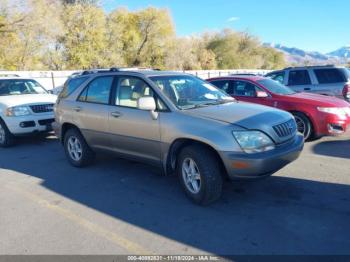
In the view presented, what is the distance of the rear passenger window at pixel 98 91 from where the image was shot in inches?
215

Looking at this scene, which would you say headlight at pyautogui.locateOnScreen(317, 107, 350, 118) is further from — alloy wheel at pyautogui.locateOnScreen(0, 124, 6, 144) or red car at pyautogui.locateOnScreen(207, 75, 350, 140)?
alloy wheel at pyautogui.locateOnScreen(0, 124, 6, 144)

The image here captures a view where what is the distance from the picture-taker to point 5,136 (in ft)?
26.8

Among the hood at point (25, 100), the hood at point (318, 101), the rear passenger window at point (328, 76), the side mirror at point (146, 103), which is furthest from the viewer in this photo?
the rear passenger window at point (328, 76)

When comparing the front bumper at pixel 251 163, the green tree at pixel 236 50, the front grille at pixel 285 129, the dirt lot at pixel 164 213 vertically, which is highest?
the green tree at pixel 236 50

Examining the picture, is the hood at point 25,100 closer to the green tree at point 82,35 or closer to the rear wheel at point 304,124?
the rear wheel at point 304,124

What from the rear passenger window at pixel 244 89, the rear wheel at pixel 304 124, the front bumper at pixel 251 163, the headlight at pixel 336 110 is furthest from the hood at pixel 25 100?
the headlight at pixel 336 110

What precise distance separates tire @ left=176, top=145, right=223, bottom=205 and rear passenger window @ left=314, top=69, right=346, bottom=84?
6.94m

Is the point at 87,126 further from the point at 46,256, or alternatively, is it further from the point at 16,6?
the point at 16,6

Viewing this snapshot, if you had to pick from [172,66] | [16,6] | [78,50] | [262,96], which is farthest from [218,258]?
[172,66]

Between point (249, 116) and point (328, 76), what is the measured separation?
6651mm

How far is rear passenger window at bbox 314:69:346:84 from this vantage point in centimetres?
947

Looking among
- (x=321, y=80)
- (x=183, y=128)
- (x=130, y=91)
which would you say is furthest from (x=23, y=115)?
(x=321, y=80)

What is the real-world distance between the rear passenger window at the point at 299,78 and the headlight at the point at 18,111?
757 cm

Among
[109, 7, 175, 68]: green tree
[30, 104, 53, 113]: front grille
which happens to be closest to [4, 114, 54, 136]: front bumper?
[30, 104, 53, 113]: front grille
